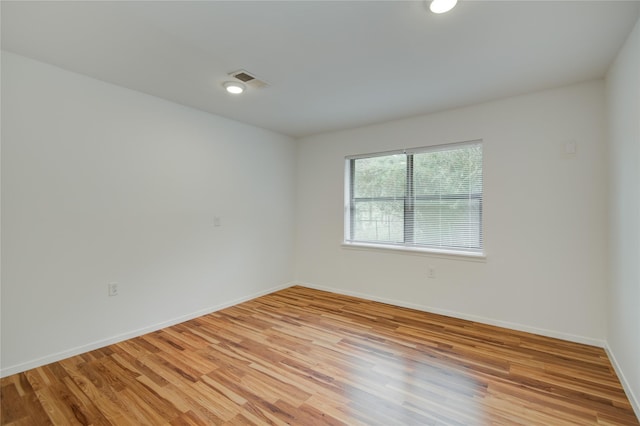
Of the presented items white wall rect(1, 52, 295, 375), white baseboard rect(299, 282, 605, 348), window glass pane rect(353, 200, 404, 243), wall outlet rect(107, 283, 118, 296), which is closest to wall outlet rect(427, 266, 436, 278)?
white baseboard rect(299, 282, 605, 348)

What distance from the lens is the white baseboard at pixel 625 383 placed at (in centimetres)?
176

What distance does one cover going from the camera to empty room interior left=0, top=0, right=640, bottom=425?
182cm

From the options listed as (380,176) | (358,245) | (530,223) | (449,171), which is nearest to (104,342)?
(358,245)

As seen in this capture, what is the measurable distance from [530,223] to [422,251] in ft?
3.70

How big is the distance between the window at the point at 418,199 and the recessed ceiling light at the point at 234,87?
196 centimetres

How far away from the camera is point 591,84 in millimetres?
2621

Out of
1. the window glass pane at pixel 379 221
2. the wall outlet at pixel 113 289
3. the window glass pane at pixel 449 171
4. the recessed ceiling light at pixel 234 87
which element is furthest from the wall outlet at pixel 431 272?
the wall outlet at pixel 113 289

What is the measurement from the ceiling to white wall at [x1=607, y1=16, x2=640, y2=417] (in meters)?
0.24

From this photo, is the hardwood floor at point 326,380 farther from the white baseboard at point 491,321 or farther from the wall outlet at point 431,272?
the wall outlet at point 431,272

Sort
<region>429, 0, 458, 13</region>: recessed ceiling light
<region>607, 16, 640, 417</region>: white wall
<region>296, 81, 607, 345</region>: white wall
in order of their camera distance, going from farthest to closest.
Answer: <region>296, 81, 607, 345</region>: white wall
<region>607, 16, 640, 417</region>: white wall
<region>429, 0, 458, 13</region>: recessed ceiling light

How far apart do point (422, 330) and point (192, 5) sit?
3.26m

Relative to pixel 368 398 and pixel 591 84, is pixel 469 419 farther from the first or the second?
pixel 591 84

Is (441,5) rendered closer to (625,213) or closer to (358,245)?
(625,213)

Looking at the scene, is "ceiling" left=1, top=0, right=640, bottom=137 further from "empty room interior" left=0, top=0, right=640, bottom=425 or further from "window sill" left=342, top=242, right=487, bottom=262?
"window sill" left=342, top=242, right=487, bottom=262
